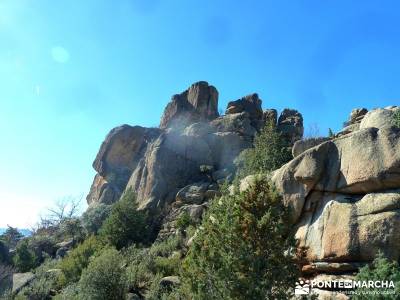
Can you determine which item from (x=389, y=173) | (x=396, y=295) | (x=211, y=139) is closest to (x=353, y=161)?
(x=389, y=173)

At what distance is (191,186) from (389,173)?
20148 millimetres

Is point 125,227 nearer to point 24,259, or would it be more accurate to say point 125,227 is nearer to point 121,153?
point 24,259

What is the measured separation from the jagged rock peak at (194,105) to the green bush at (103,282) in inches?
1019

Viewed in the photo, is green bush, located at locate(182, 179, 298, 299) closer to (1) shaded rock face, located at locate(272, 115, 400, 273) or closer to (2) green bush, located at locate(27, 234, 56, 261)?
(1) shaded rock face, located at locate(272, 115, 400, 273)

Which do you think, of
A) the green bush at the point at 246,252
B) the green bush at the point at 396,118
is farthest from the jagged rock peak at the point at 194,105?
the green bush at the point at 246,252

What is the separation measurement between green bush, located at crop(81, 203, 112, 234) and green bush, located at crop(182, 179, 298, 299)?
24868 mm

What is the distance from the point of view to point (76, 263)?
23.7m

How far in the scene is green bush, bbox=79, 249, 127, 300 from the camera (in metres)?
15.8

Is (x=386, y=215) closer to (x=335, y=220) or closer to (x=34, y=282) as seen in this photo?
(x=335, y=220)

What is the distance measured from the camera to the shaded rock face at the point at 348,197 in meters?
11.1

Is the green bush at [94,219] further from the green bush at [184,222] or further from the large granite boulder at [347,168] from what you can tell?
the large granite boulder at [347,168]

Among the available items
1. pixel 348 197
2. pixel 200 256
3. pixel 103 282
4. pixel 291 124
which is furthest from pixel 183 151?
pixel 200 256

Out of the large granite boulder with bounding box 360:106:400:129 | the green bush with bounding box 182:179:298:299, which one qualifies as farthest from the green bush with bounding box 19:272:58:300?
the large granite boulder with bounding box 360:106:400:129

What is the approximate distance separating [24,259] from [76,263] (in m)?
9.81
